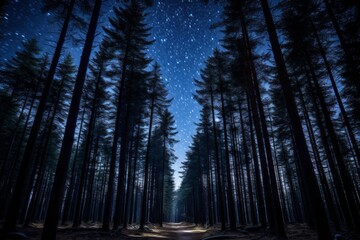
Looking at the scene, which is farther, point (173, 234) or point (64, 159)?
point (173, 234)

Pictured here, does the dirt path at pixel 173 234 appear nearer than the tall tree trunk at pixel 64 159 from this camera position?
No

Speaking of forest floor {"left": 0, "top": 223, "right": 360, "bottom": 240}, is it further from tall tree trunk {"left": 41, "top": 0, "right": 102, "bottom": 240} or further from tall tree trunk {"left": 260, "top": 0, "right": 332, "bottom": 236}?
tall tree trunk {"left": 41, "top": 0, "right": 102, "bottom": 240}

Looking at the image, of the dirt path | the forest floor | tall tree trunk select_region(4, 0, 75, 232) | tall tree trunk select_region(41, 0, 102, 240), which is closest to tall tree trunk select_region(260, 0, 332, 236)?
the forest floor

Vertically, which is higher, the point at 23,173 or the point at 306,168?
the point at 23,173

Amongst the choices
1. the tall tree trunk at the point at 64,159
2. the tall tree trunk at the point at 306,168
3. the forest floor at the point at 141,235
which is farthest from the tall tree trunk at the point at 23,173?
the tall tree trunk at the point at 306,168

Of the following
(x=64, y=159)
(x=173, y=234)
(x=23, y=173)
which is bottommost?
(x=173, y=234)

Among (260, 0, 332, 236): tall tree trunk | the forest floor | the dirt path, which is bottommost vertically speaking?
the dirt path

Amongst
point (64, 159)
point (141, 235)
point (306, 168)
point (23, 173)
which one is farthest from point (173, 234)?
point (306, 168)

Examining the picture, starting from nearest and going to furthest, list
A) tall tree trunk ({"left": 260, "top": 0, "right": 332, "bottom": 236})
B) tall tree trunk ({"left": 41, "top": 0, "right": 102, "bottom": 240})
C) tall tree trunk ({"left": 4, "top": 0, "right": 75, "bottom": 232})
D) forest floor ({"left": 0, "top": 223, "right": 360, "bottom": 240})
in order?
1. tall tree trunk ({"left": 260, "top": 0, "right": 332, "bottom": 236})
2. tall tree trunk ({"left": 41, "top": 0, "right": 102, "bottom": 240})
3. tall tree trunk ({"left": 4, "top": 0, "right": 75, "bottom": 232})
4. forest floor ({"left": 0, "top": 223, "right": 360, "bottom": 240})

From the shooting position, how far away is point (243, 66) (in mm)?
12062

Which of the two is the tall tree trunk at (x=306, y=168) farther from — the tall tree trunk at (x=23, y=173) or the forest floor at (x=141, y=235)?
the tall tree trunk at (x=23, y=173)

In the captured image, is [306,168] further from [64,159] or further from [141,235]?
[141,235]

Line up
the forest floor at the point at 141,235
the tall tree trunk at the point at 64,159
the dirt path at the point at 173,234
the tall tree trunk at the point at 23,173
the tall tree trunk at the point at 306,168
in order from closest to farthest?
the tall tree trunk at the point at 306,168
the tall tree trunk at the point at 64,159
the tall tree trunk at the point at 23,173
the forest floor at the point at 141,235
the dirt path at the point at 173,234

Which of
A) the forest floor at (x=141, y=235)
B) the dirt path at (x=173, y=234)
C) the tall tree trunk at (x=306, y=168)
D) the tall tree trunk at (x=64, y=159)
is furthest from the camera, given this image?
the dirt path at (x=173, y=234)
